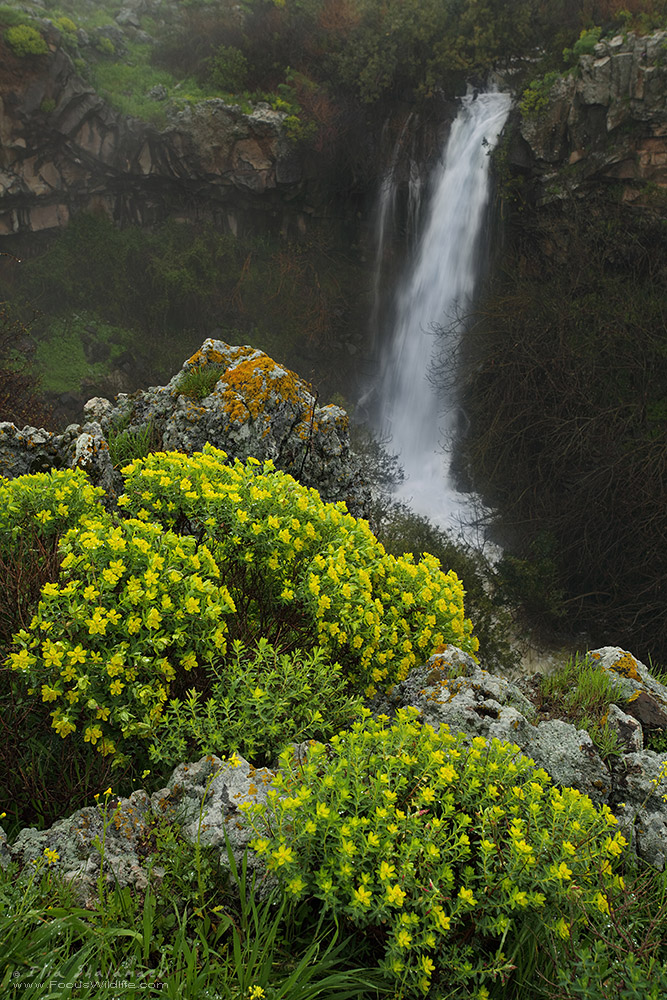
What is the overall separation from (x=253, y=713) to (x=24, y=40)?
52.6ft

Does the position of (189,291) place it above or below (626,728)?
above

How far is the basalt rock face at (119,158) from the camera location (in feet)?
42.9

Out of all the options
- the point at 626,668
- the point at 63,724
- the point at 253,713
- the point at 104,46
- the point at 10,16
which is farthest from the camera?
the point at 104,46

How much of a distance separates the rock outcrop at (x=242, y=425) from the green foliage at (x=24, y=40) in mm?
11686

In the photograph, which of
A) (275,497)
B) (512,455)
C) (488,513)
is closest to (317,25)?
(512,455)

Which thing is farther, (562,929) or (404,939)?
(562,929)

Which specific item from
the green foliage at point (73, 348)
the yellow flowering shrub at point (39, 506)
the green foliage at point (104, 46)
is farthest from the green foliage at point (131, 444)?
the green foliage at point (104, 46)

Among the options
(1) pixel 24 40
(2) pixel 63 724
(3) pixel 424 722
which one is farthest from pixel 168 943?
(1) pixel 24 40

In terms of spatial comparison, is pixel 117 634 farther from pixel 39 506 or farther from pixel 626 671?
pixel 626 671

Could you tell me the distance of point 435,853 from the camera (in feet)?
5.02

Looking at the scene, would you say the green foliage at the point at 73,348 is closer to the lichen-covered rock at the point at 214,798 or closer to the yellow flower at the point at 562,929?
the lichen-covered rock at the point at 214,798

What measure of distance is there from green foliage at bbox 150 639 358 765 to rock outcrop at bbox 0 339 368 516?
2.73 metres

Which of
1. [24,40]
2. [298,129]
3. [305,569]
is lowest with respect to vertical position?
[305,569]

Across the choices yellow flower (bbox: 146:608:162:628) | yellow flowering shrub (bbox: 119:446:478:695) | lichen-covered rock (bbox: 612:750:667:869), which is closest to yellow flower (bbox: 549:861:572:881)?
lichen-covered rock (bbox: 612:750:667:869)
